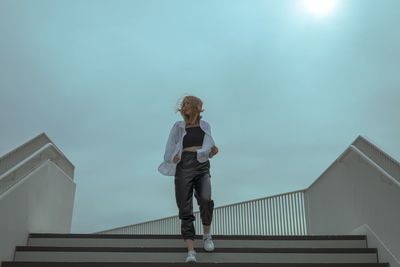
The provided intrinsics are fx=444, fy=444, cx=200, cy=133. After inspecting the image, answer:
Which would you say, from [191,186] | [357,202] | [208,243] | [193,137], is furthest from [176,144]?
[357,202]

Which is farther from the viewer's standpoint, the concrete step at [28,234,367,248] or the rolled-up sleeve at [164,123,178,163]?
the concrete step at [28,234,367,248]

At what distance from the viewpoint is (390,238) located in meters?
4.66

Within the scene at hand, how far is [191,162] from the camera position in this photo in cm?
471

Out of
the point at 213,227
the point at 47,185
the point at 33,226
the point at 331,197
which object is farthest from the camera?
the point at 213,227

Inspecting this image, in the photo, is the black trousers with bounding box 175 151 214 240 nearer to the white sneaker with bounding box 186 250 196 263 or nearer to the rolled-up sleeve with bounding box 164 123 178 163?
the rolled-up sleeve with bounding box 164 123 178 163

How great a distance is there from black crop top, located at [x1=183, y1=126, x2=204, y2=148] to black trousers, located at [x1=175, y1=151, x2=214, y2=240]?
0.33 feet

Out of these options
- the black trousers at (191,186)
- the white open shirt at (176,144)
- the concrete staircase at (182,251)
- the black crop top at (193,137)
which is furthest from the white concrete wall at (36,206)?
the black crop top at (193,137)

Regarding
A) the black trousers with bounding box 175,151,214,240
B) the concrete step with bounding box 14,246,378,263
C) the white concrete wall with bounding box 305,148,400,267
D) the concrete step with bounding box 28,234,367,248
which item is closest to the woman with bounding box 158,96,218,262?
the black trousers with bounding box 175,151,214,240

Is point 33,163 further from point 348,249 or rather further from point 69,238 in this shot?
point 348,249

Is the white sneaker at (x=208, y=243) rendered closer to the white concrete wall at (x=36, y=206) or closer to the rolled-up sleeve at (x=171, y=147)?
the rolled-up sleeve at (x=171, y=147)

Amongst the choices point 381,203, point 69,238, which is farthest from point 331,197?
point 69,238

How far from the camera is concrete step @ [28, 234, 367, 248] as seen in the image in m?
5.06

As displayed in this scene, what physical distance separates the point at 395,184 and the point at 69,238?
3621mm

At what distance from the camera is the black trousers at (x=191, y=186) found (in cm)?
466
